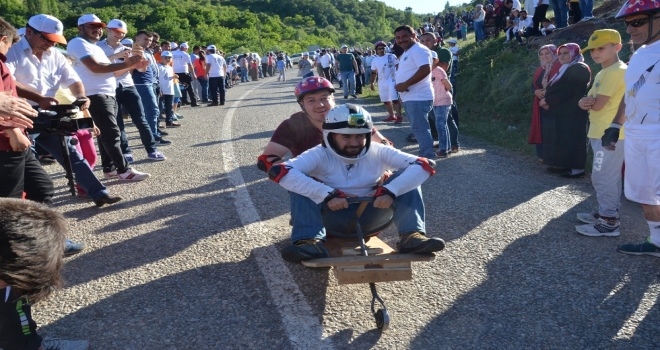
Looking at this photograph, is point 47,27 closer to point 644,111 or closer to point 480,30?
point 644,111

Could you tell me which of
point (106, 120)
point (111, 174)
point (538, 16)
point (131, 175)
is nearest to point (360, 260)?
point (106, 120)

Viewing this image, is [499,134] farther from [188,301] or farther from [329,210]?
[188,301]

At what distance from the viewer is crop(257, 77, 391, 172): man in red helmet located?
4363 millimetres

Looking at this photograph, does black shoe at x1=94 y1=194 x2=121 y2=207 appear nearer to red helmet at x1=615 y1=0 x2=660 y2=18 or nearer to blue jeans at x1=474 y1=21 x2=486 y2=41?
red helmet at x1=615 y1=0 x2=660 y2=18

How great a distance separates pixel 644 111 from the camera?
142 inches

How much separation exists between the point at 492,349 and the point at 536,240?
75.1 inches

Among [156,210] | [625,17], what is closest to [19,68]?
[156,210]

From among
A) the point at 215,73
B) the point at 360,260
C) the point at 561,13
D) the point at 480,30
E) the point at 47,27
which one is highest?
the point at 561,13

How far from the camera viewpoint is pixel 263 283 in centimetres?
355

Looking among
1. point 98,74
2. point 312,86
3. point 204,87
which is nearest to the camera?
point 312,86

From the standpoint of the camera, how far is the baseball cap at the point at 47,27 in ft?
15.7

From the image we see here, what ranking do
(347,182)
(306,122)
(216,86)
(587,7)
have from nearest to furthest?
(347,182) → (306,122) → (587,7) → (216,86)

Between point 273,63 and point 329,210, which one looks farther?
point 273,63

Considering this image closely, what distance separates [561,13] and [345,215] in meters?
12.4
